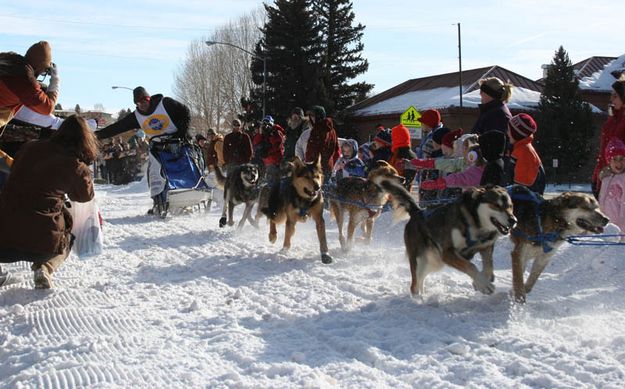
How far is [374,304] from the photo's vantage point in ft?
16.7

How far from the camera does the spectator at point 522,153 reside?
5.95m

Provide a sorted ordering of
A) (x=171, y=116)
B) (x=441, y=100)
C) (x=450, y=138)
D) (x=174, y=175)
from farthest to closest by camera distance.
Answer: (x=441, y=100), (x=174, y=175), (x=171, y=116), (x=450, y=138)

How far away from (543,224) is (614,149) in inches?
77.0

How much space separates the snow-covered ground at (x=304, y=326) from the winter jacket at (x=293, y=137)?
4371 millimetres

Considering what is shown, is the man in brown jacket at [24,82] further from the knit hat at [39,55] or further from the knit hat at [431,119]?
the knit hat at [431,119]

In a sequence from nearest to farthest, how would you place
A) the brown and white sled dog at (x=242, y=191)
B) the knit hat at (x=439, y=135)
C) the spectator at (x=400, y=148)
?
the knit hat at (x=439, y=135) → the spectator at (x=400, y=148) → the brown and white sled dog at (x=242, y=191)

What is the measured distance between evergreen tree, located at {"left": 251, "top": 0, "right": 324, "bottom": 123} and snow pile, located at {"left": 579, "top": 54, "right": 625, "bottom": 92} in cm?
1711

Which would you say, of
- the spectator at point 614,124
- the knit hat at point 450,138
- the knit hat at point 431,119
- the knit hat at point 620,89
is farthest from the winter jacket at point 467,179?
the knit hat at point 431,119

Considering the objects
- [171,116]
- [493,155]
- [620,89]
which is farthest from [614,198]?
[171,116]

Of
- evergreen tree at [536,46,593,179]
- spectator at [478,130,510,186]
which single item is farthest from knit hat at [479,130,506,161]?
evergreen tree at [536,46,593,179]

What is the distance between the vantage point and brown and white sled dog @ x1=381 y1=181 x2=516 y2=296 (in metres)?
4.73

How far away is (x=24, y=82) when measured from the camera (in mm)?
5660

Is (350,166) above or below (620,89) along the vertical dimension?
below

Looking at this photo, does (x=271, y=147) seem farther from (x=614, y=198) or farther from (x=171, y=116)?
(x=614, y=198)
